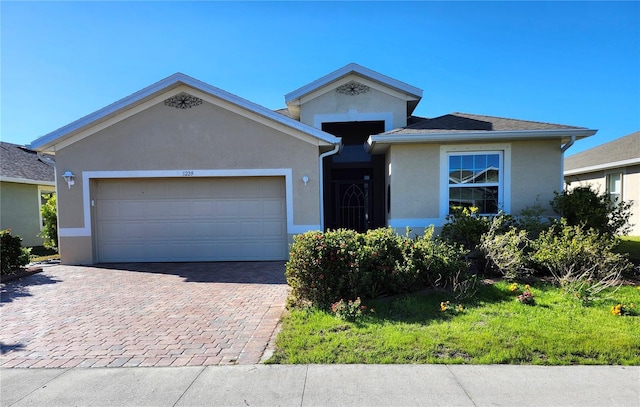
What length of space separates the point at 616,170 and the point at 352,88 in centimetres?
1234

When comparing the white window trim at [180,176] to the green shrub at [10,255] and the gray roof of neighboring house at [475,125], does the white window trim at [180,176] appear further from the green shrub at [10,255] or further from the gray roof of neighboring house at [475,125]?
the gray roof of neighboring house at [475,125]

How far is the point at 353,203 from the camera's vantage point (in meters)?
11.4

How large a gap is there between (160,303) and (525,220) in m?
8.30

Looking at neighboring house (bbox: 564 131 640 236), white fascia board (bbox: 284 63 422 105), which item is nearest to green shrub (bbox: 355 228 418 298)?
white fascia board (bbox: 284 63 422 105)

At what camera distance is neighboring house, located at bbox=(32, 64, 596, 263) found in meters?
9.10

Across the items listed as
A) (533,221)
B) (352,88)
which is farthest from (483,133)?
(352,88)

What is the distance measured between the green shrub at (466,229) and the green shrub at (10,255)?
34.5 feet

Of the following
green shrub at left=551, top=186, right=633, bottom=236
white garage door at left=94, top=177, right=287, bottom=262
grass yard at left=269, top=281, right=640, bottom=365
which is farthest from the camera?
white garage door at left=94, top=177, right=287, bottom=262

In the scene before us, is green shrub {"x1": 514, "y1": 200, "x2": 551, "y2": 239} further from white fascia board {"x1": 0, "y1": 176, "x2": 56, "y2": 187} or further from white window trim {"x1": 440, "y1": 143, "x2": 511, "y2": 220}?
white fascia board {"x1": 0, "y1": 176, "x2": 56, "y2": 187}

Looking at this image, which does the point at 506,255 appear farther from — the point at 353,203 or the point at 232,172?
the point at 232,172

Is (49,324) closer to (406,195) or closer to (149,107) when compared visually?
(149,107)

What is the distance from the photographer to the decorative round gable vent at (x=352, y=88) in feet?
37.9

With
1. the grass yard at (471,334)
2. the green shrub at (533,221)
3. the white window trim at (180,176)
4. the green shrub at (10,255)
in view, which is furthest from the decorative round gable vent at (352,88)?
the green shrub at (10,255)

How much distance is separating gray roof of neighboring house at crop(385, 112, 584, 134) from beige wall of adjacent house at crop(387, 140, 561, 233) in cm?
42
